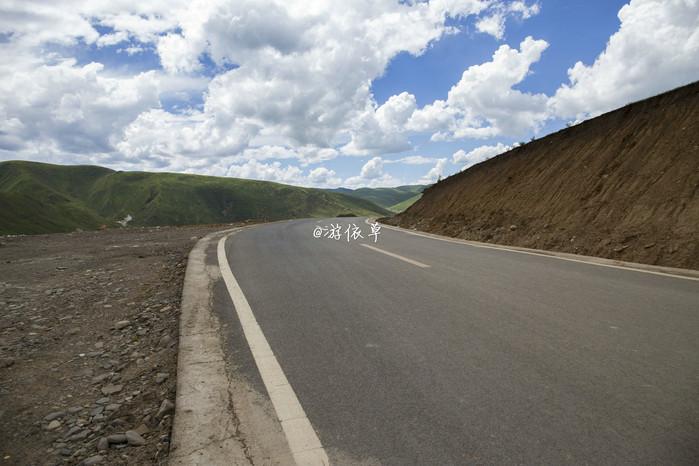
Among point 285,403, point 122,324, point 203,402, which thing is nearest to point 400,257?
Answer: point 122,324

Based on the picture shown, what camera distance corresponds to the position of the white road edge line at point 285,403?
2.11 metres

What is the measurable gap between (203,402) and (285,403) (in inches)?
21.3

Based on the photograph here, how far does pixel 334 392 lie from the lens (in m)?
2.76

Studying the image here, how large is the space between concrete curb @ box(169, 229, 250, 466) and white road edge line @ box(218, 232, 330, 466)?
0.26m

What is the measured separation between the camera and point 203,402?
2660mm

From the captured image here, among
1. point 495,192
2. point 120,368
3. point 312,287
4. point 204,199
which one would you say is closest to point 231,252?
point 312,287

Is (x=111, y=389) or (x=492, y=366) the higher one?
(x=492, y=366)

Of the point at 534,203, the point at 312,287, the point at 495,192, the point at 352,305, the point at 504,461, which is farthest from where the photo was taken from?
the point at 495,192

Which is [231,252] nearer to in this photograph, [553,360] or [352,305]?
[352,305]

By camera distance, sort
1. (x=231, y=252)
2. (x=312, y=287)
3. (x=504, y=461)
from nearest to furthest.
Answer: (x=504, y=461), (x=312, y=287), (x=231, y=252)

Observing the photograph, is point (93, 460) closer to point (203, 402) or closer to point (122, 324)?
point (203, 402)

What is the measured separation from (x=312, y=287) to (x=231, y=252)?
15.7ft

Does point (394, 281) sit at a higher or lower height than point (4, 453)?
higher

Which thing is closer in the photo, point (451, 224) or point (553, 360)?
point (553, 360)
